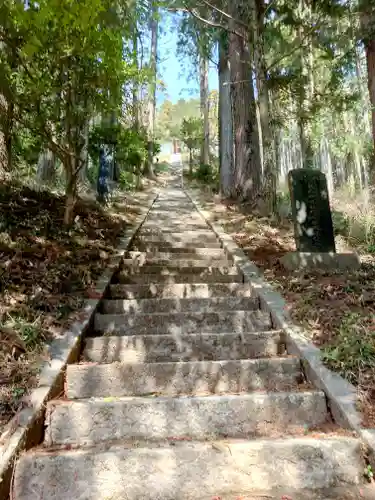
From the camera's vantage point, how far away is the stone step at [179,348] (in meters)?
3.55

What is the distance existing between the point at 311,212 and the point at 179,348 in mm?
2978

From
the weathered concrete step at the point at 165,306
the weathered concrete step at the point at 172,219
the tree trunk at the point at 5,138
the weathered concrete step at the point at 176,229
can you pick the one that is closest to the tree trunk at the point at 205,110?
the weathered concrete step at the point at 172,219

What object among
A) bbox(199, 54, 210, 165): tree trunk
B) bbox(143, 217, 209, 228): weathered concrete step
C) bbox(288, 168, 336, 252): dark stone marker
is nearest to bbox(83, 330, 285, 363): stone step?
bbox(288, 168, 336, 252): dark stone marker

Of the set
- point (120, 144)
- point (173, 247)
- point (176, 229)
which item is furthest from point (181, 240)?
point (120, 144)

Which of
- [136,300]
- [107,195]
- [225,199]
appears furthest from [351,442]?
[225,199]

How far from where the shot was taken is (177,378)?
126 inches

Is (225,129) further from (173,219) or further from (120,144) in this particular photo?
(173,219)

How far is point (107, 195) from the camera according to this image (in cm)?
969

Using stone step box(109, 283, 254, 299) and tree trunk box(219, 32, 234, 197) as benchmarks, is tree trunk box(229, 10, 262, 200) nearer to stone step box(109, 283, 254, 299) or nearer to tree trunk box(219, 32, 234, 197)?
tree trunk box(219, 32, 234, 197)

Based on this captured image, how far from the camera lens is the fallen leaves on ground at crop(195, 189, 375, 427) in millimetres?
Result: 3021

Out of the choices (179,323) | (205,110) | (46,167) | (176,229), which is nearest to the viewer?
(179,323)

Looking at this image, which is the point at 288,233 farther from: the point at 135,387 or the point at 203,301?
the point at 135,387

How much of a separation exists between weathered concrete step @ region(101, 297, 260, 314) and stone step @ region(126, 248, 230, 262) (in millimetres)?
1408

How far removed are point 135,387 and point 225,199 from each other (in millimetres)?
8551
